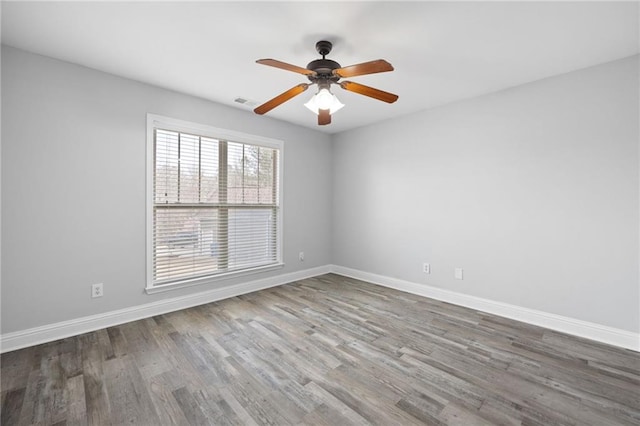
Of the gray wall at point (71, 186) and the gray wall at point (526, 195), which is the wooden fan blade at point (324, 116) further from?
the gray wall at point (526, 195)

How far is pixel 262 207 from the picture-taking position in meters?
4.15

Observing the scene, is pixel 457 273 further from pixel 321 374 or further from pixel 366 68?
pixel 366 68

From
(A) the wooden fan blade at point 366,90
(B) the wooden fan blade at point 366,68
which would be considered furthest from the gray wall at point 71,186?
(B) the wooden fan blade at point 366,68

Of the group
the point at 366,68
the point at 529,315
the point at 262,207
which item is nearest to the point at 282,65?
the point at 366,68

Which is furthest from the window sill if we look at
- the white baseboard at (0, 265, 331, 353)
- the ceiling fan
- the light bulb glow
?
the light bulb glow

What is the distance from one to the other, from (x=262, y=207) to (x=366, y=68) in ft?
8.75

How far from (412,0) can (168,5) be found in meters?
1.59

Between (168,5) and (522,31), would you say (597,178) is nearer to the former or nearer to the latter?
(522,31)

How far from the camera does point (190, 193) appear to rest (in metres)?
3.42

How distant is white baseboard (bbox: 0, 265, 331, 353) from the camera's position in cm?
238

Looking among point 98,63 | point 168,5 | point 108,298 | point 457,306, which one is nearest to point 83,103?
point 98,63

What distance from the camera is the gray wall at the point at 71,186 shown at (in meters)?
2.37

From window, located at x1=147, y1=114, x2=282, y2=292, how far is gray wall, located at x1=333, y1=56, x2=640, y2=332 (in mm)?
1726

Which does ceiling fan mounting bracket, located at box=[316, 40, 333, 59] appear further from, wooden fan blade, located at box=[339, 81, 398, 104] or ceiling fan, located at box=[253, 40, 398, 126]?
wooden fan blade, located at box=[339, 81, 398, 104]
